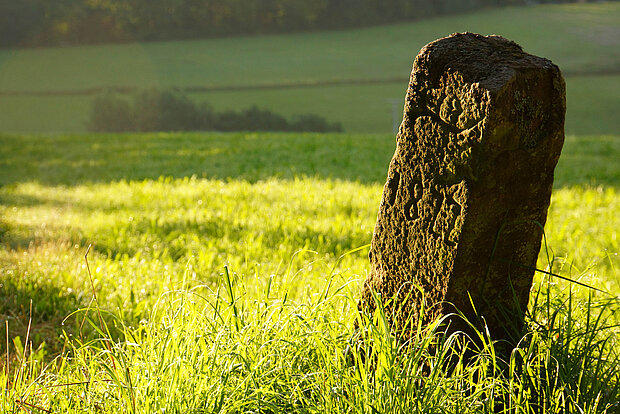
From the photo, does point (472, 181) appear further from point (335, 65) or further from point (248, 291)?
point (335, 65)

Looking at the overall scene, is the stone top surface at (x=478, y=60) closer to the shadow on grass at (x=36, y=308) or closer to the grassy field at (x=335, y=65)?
the shadow on grass at (x=36, y=308)

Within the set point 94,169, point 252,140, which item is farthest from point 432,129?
point 252,140

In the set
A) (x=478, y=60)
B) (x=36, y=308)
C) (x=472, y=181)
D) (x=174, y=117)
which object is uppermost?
(x=478, y=60)

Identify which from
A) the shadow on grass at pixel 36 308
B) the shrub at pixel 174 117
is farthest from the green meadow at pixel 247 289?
the shrub at pixel 174 117

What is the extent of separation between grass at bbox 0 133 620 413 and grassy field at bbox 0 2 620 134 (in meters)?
15.2

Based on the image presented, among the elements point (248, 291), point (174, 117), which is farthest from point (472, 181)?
point (174, 117)

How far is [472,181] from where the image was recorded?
1.93 metres

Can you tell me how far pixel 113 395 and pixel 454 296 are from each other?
1.24m

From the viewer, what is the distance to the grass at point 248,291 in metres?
1.93

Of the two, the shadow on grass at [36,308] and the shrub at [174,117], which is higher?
the shadow on grass at [36,308]

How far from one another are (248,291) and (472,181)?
1.79m

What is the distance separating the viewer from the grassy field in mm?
26859

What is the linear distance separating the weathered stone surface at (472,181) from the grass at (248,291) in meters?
0.15

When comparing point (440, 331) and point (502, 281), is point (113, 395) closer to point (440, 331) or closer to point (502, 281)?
point (440, 331)
